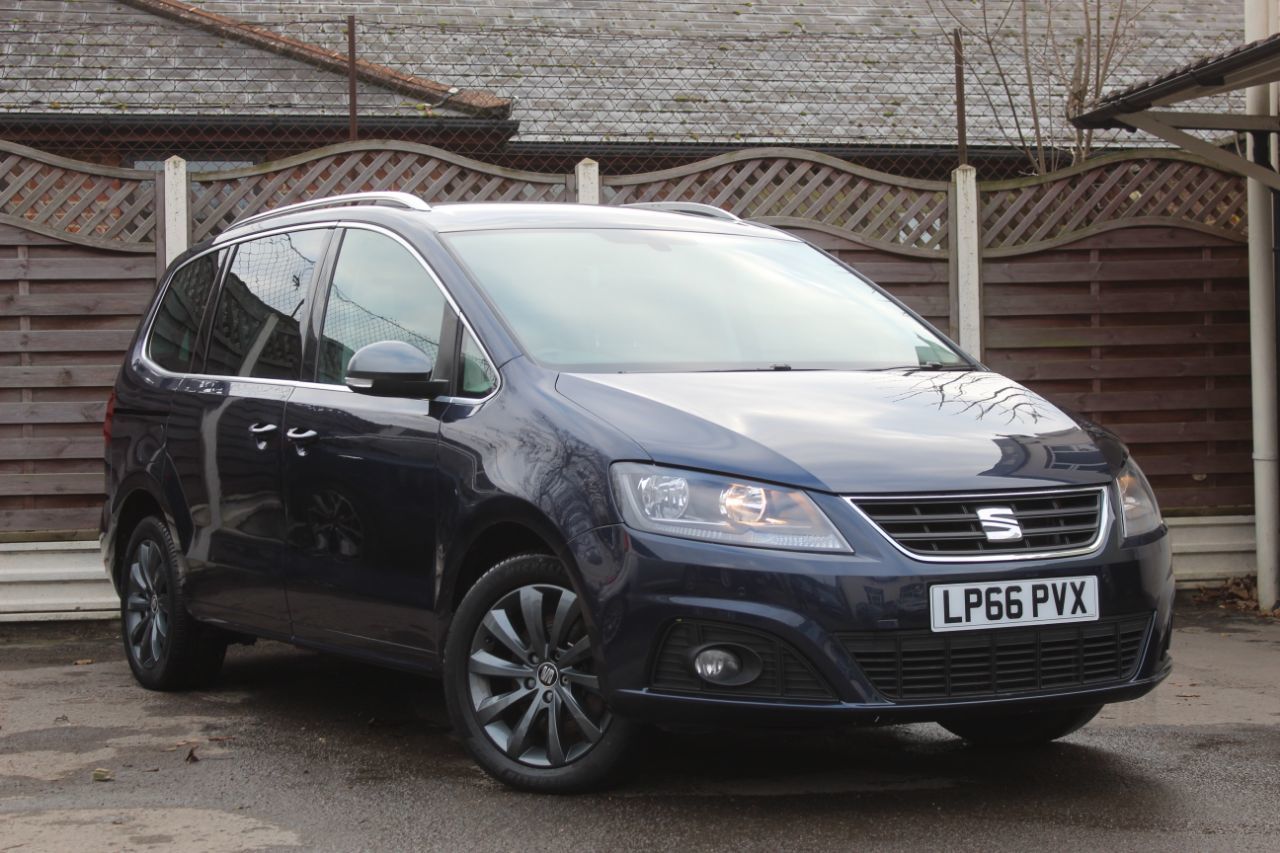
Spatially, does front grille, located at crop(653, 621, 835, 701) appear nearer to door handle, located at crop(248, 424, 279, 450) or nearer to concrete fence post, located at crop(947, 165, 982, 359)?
door handle, located at crop(248, 424, 279, 450)

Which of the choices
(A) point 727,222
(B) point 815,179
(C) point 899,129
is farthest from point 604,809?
(C) point 899,129

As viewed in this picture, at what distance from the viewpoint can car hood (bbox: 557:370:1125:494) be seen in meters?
4.34

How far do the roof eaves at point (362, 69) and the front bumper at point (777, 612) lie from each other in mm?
11492

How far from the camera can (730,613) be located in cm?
419

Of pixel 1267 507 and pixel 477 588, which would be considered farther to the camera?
pixel 1267 507

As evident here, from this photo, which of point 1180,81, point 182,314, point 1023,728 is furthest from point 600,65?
point 1023,728

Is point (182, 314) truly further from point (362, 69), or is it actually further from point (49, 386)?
point (362, 69)

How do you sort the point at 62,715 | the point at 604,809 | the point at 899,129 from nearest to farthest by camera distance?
the point at 604,809
the point at 62,715
the point at 899,129

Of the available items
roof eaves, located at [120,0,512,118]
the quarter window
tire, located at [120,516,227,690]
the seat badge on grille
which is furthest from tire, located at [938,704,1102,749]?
roof eaves, located at [120,0,512,118]

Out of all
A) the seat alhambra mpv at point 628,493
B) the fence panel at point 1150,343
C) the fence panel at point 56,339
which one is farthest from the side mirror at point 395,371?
the fence panel at point 1150,343

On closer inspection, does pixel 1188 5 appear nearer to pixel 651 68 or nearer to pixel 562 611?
pixel 651 68

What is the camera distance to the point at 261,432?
19.2 feet

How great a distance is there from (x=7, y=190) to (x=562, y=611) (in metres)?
5.68

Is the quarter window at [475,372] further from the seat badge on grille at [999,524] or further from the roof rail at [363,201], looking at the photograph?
the seat badge on grille at [999,524]
